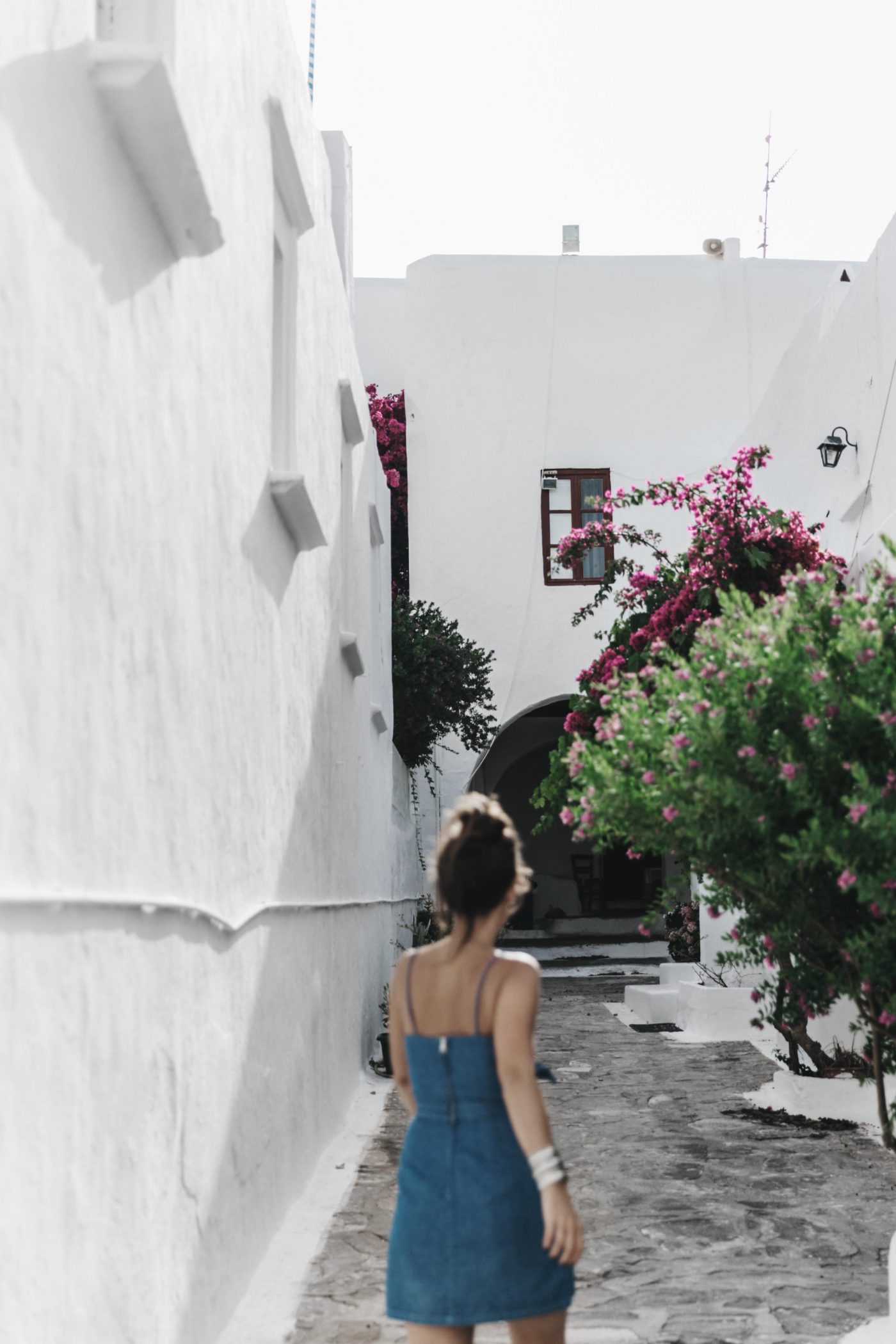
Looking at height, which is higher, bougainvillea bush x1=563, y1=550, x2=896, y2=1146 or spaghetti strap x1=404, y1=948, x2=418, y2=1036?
bougainvillea bush x1=563, y1=550, x2=896, y2=1146

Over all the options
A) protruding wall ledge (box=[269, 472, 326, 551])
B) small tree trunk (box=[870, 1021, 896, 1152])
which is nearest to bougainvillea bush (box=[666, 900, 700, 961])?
protruding wall ledge (box=[269, 472, 326, 551])

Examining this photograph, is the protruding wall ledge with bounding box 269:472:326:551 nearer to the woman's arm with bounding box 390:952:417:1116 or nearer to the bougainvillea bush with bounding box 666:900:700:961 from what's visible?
the woman's arm with bounding box 390:952:417:1116

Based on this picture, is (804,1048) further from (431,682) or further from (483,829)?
(431,682)

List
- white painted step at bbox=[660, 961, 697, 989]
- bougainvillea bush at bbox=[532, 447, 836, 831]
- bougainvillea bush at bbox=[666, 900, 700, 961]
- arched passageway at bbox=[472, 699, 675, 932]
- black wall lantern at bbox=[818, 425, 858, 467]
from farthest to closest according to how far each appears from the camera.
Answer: arched passageway at bbox=[472, 699, 675, 932] → bougainvillea bush at bbox=[666, 900, 700, 961] → white painted step at bbox=[660, 961, 697, 989] → black wall lantern at bbox=[818, 425, 858, 467] → bougainvillea bush at bbox=[532, 447, 836, 831]

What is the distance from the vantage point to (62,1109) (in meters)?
2.97

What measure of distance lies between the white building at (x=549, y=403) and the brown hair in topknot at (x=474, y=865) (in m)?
15.0

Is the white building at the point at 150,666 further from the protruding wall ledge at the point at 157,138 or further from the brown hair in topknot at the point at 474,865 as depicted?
the brown hair in topknot at the point at 474,865

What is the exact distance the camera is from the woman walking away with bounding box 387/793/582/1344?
9.16ft

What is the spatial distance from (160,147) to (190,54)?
86 centimetres

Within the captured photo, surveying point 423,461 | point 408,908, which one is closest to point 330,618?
point 408,908

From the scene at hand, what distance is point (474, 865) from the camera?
3006 mm

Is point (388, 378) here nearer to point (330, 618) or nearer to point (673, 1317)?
point (330, 618)

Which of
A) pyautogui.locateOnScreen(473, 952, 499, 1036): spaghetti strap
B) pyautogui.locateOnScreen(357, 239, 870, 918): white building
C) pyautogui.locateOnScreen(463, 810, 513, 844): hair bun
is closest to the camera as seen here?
pyautogui.locateOnScreen(473, 952, 499, 1036): spaghetti strap

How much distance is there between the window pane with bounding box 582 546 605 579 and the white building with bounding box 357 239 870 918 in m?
0.15
